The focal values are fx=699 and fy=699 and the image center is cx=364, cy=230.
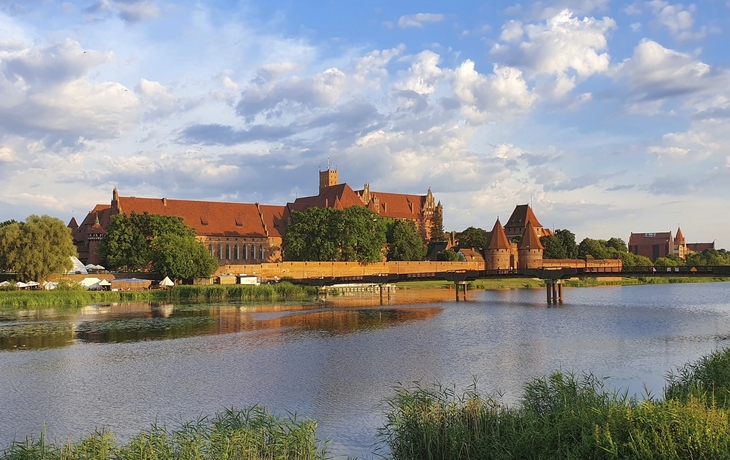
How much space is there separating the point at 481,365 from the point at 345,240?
55.0 m

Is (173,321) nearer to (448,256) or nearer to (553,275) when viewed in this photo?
(553,275)

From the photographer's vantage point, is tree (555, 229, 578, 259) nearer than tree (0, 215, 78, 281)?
No

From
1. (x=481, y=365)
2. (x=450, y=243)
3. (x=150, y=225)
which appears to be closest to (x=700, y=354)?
(x=481, y=365)

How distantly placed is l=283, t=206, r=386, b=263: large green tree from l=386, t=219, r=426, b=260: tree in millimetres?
16033

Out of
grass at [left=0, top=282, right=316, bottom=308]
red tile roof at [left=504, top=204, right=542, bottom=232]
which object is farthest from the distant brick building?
grass at [left=0, top=282, right=316, bottom=308]

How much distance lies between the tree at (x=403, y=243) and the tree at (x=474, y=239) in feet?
38.6

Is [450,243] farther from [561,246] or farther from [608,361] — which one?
[608,361]

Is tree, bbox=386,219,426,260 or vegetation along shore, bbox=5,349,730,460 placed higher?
tree, bbox=386,219,426,260

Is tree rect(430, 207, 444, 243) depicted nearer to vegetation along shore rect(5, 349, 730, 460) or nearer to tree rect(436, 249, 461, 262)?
tree rect(436, 249, 461, 262)

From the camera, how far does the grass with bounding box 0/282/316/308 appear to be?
4534 centimetres

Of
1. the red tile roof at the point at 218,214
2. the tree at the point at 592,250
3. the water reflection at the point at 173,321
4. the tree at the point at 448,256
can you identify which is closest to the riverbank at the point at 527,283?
the tree at the point at 448,256

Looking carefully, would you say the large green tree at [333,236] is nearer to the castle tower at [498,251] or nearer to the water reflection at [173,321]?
the castle tower at [498,251]

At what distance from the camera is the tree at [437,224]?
120 meters

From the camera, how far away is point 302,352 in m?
24.2
